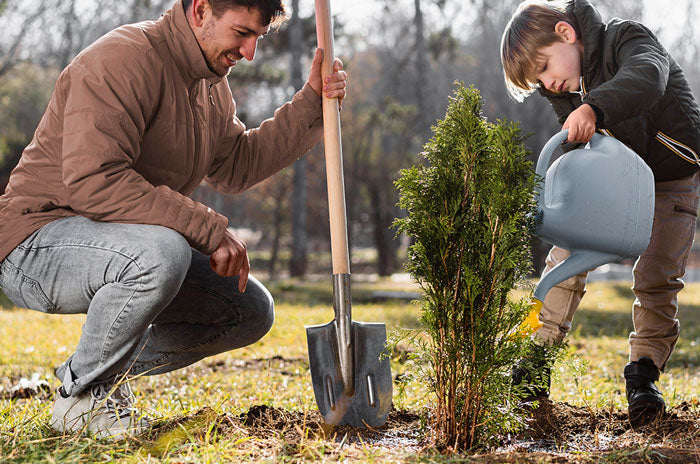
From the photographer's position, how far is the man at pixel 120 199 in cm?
232

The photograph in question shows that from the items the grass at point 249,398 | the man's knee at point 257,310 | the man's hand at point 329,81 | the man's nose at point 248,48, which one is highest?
the man's nose at point 248,48

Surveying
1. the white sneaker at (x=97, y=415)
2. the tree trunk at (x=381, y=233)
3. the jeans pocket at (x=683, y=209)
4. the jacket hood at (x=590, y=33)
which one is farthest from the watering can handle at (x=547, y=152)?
the tree trunk at (x=381, y=233)

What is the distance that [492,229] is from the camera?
2.19 meters

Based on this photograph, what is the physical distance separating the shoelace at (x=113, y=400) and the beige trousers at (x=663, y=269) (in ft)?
5.80

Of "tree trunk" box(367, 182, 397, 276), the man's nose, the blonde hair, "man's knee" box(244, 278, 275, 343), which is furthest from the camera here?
"tree trunk" box(367, 182, 397, 276)

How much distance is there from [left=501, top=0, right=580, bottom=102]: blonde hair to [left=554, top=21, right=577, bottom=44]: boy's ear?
0.6 inches

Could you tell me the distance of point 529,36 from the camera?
110 inches

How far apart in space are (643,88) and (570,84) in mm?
479

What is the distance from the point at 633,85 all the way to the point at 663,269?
3.03 ft

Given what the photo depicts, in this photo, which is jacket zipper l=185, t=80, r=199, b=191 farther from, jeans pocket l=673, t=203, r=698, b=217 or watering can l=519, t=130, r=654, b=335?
jeans pocket l=673, t=203, r=698, b=217

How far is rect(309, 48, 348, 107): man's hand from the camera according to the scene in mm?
2922

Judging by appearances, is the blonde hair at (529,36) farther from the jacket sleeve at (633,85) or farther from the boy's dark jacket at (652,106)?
the jacket sleeve at (633,85)

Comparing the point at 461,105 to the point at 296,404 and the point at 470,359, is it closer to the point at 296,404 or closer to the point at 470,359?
the point at 470,359

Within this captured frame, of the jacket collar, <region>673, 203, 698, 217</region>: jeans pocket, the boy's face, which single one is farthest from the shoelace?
<region>673, 203, 698, 217</region>: jeans pocket
